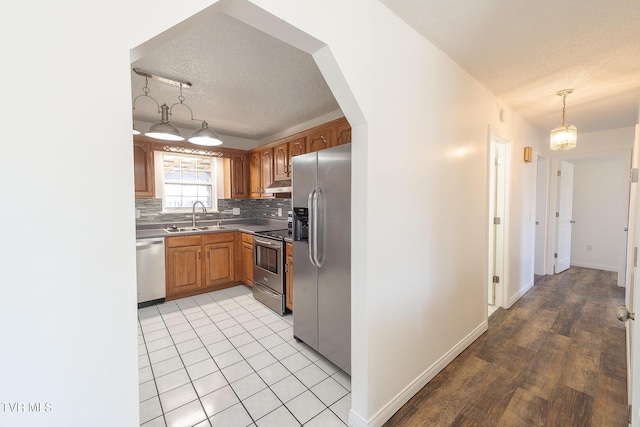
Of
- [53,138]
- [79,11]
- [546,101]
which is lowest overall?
[53,138]

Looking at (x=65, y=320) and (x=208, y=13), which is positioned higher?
(x=208, y=13)

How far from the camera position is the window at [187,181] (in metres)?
4.08

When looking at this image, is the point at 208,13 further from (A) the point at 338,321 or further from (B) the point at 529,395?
(B) the point at 529,395

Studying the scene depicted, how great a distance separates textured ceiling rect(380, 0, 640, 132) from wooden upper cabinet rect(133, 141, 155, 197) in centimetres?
348

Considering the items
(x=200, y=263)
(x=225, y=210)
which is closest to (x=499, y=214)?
(x=200, y=263)

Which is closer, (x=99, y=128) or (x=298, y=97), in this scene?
(x=99, y=128)

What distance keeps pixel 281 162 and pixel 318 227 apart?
1.92 meters

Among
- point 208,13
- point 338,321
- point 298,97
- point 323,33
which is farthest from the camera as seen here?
point 298,97

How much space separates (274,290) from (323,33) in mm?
2710

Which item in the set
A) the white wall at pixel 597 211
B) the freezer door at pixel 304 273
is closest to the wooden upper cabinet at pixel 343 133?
the freezer door at pixel 304 273

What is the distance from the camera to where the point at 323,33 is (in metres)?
Answer: 1.24

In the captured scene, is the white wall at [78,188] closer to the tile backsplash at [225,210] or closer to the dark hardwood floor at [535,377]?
the dark hardwood floor at [535,377]

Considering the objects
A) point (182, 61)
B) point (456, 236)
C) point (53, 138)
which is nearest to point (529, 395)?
point (456, 236)

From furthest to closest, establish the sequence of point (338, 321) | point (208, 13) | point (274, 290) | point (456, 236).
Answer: point (274, 290) → point (456, 236) → point (338, 321) → point (208, 13)
